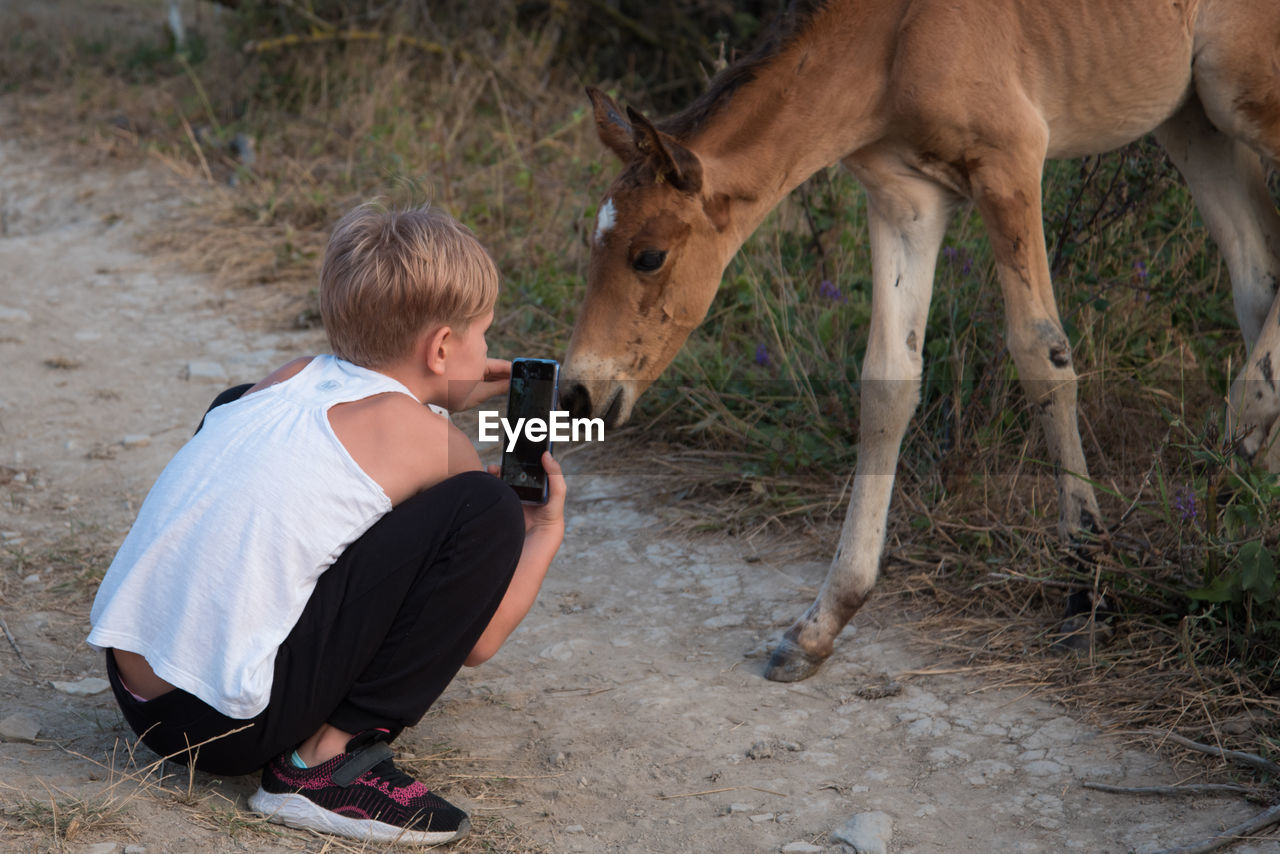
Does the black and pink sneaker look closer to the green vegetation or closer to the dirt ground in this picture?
the dirt ground

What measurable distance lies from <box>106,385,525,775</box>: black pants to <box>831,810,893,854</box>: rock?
836mm

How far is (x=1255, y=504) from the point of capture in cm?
272

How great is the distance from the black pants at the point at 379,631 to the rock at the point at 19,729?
15.3 inches

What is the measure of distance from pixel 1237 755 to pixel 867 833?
77 centimetres

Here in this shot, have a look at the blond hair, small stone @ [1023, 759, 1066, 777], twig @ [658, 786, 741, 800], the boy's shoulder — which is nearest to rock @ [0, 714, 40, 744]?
the boy's shoulder

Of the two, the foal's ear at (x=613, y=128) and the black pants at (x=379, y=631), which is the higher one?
the foal's ear at (x=613, y=128)

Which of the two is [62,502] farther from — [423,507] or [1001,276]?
[1001,276]

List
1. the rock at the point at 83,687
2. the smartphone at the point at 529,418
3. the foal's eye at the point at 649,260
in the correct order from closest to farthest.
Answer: the smartphone at the point at 529,418 < the rock at the point at 83,687 < the foal's eye at the point at 649,260

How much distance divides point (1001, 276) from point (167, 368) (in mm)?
3480

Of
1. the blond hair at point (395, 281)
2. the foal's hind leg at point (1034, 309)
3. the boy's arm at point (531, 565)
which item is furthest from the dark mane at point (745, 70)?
the boy's arm at point (531, 565)

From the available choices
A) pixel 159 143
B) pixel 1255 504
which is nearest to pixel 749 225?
pixel 1255 504

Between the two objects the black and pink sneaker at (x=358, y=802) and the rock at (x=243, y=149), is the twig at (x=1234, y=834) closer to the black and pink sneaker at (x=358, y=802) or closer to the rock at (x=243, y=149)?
the black and pink sneaker at (x=358, y=802)

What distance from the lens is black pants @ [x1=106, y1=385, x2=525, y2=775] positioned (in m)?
2.10

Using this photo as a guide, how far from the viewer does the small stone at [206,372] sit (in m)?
4.82
